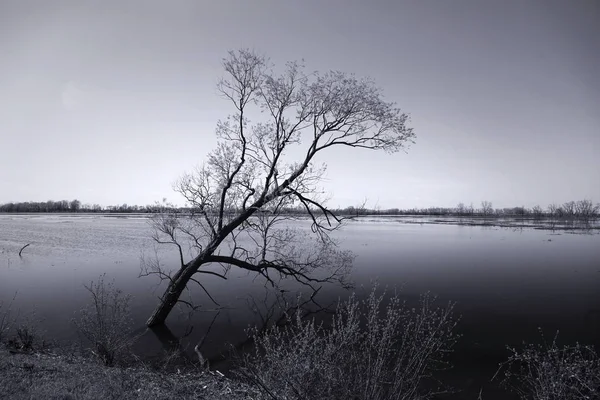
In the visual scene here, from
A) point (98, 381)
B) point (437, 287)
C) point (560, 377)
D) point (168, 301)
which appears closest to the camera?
point (560, 377)

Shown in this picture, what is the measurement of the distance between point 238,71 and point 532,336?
1403 cm

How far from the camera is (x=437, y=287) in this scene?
1667 centimetres

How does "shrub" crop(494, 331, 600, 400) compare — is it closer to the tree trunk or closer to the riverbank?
the riverbank

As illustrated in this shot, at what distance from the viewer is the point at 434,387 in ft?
26.1

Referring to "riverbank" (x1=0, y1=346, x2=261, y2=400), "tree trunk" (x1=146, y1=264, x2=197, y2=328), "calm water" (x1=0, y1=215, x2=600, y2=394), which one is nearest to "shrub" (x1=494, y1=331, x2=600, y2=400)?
"calm water" (x1=0, y1=215, x2=600, y2=394)

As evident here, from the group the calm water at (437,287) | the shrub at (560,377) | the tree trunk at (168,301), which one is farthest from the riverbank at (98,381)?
the shrub at (560,377)

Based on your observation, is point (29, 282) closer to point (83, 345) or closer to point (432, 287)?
point (83, 345)

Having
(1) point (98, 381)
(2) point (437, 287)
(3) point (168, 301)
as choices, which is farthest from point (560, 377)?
(2) point (437, 287)

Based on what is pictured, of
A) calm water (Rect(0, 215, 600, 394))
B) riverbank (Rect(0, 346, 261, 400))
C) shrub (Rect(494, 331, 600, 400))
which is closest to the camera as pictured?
shrub (Rect(494, 331, 600, 400))

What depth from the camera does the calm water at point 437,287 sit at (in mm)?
11094

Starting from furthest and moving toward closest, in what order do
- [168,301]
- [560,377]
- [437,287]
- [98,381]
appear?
[437,287] → [168,301] → [98,381] → [560,377]

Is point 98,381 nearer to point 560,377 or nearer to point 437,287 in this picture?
point 560,377

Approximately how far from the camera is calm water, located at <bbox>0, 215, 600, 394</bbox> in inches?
437

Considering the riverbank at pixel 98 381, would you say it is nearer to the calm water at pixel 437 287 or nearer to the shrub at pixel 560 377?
the calm water at pixel 437 287
